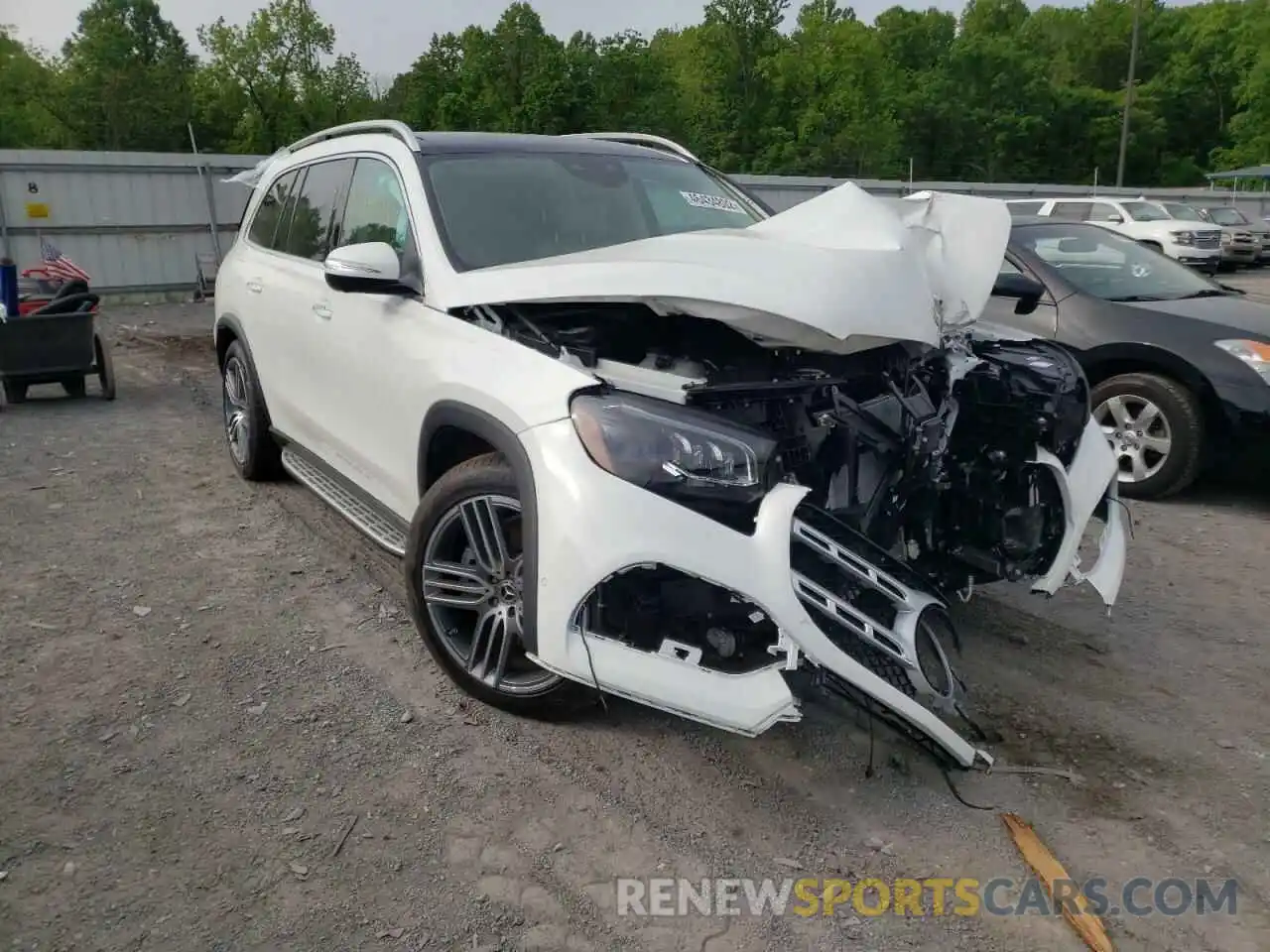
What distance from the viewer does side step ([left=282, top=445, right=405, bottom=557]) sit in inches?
152

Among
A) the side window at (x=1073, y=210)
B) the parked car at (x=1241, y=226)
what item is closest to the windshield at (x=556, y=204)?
the side window at (x=1073, y=210)

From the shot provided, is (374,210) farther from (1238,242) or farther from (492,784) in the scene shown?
(1238,242)

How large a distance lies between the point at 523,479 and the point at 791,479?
0.75 m

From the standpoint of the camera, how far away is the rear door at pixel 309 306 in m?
4.44

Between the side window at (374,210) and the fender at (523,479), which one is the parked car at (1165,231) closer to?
the side window at (374,210)

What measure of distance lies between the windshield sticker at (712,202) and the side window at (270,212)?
2.16 meters

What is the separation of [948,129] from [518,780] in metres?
65.3

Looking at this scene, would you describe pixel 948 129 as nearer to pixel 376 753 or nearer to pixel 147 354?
pixel 147 354

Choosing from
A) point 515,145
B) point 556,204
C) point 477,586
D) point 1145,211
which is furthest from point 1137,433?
point 1145,211

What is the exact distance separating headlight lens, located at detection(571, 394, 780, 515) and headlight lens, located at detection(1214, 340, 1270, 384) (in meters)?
4.16

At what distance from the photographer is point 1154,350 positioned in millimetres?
5938

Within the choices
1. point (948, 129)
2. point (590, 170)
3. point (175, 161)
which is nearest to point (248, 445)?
point (590, 170)

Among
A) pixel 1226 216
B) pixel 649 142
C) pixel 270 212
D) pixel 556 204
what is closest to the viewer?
pixel 556 204

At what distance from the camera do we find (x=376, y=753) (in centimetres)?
315
